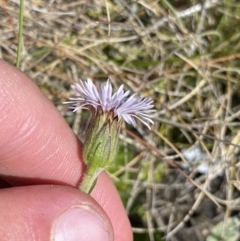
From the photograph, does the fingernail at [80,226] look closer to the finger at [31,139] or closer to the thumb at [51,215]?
the thumb at [51,215]

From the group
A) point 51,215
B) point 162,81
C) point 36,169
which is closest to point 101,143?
point 51,215

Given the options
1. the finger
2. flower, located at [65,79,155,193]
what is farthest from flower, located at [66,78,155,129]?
the finger

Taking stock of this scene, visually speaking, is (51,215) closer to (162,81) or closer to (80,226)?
(80,226)

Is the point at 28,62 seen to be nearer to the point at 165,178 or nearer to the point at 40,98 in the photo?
the point at 40,98

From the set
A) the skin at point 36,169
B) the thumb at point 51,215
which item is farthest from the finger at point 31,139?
the thumb at point 51,215

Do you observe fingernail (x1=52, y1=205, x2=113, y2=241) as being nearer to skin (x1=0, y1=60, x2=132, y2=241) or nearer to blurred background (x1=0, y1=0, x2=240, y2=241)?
skin (x1=0, y1=60, x2=132, y2=241)

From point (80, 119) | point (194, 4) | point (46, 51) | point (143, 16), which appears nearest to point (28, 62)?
point (46, 51)
